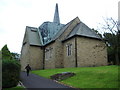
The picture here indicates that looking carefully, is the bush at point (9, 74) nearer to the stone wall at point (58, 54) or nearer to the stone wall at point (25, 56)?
the stone wall at point (58, 54)

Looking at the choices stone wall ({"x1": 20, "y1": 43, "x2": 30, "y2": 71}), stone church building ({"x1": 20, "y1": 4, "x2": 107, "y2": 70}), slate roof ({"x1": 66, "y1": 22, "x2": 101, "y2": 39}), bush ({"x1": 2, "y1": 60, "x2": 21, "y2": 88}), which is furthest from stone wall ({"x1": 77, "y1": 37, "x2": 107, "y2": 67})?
bush ({"x1": 2, "y1": 60, "x2": 21, "y2": 88})

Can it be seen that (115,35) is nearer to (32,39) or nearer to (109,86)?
(109,86)

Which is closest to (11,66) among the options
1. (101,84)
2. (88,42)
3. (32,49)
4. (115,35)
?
(101,84)

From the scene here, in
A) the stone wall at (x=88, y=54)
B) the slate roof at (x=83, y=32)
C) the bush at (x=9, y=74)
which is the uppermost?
the slate roof at (x=83, y=32)

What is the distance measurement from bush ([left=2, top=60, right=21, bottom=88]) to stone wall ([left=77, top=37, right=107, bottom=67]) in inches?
594

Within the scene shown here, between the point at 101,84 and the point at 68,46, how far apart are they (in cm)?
1730

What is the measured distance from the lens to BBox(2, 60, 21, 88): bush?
42.4 feet

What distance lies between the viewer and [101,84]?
12.8 metres

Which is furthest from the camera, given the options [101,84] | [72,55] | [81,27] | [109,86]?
[81,27]

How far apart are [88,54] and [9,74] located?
58.4 feet

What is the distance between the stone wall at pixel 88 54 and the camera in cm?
2778

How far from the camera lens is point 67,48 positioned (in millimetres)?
30016

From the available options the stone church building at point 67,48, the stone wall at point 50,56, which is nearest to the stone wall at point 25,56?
the stone church building at point 67,48

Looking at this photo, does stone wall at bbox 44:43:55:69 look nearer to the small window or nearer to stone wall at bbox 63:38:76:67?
stone wall at bbox 63:38:76:67
